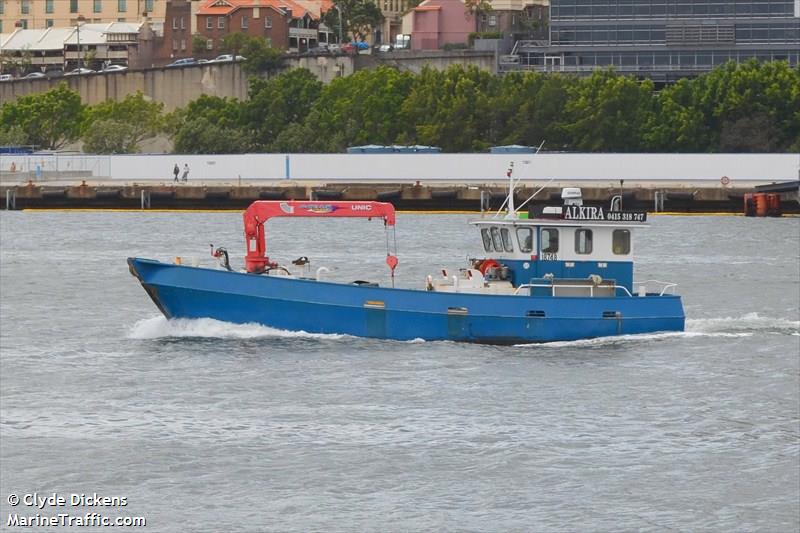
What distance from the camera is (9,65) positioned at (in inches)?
7441

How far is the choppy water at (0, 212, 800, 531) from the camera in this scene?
32.7 metres

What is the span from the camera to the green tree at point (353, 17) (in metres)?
184

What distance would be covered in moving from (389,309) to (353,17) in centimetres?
13980

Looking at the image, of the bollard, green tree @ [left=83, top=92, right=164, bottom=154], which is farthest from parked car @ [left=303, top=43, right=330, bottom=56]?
the bollard

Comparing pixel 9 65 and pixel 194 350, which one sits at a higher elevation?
pixel 9 65

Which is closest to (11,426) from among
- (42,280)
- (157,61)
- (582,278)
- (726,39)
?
(582,278)

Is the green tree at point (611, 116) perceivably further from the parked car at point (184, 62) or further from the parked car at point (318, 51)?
the parked car at point (184, 62)

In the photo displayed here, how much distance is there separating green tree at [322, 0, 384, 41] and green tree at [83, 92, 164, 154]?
3263 cm

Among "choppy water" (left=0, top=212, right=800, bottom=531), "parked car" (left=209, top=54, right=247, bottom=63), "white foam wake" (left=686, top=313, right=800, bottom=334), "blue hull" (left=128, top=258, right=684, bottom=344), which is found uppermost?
"parked car" (left=209, top=54, right=247, bottom=63)

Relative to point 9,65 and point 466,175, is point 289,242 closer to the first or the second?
point 466,175

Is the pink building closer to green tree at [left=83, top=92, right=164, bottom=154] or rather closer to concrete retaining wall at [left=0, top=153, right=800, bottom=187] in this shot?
green tree at [left=83, top=92, right=164, bottom=154]

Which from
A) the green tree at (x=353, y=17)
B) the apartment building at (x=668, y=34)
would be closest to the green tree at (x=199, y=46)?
the green tree at (x=353, y=17)

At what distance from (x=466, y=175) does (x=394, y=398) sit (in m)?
76.1

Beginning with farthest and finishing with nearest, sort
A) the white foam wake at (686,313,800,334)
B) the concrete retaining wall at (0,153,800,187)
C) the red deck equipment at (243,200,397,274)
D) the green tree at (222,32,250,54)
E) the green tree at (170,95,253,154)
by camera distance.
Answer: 1. the green tree at (222,32,250,54)
2. the green tree at (170,95,253,154)
3. the concrete retaining wall at (0,153,800,187)
4. the white foam wake at (686,313,800,334)
5. the red deck equipment at (243,200,397,274)
